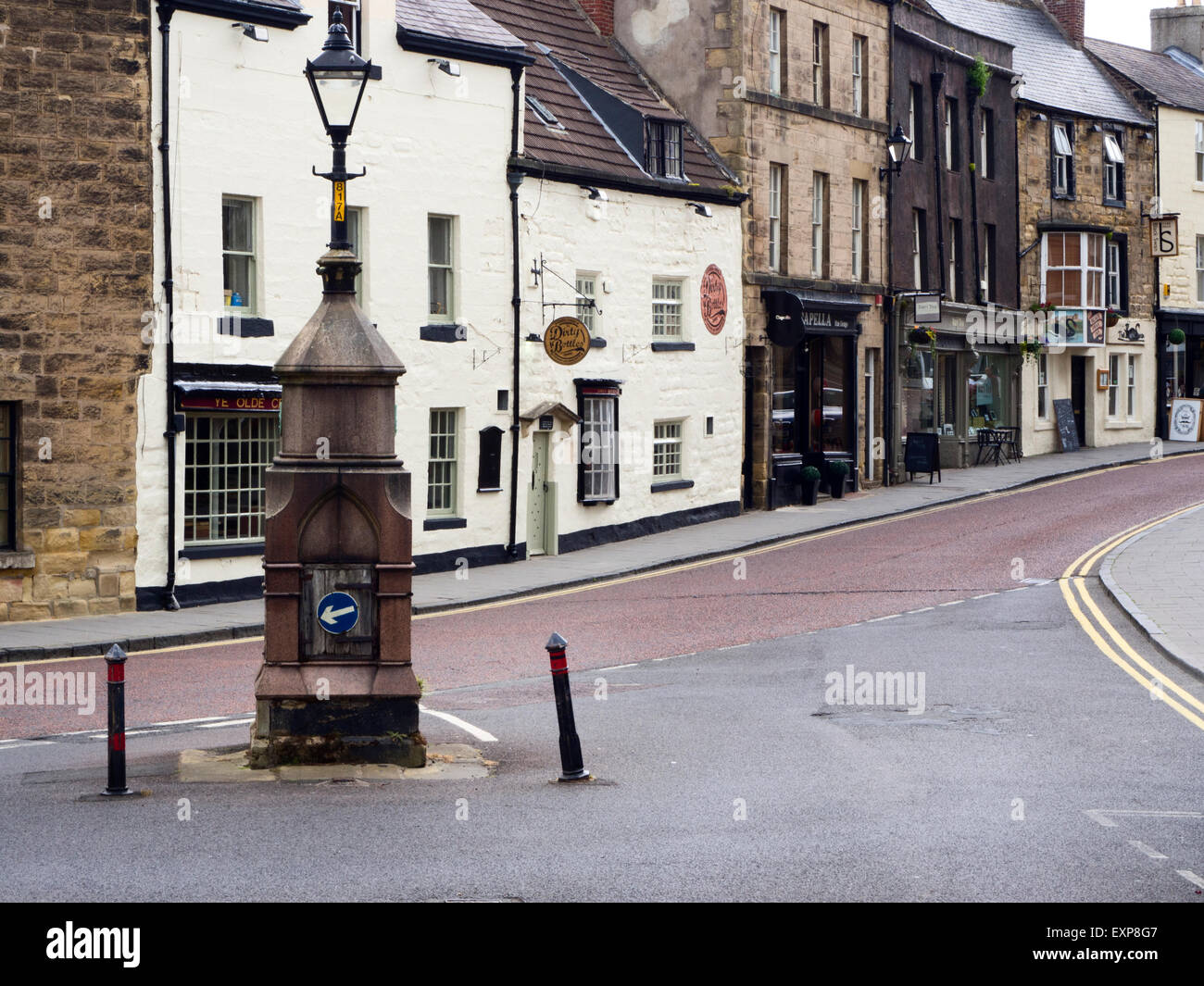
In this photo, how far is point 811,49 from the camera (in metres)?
35.1

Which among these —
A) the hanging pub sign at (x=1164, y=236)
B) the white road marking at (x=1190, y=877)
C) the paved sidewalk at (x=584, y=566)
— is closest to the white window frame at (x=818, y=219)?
the paved sidewalk at (x=584, y=566)

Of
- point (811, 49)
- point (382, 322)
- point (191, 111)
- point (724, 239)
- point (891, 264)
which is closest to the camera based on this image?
point (191, 111)

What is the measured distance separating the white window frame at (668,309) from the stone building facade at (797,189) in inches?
90.1

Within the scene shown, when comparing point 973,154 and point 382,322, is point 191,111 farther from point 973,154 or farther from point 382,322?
point 973,154

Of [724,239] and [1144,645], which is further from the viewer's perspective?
[724,239]

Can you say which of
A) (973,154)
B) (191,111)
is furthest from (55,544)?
(973,154)

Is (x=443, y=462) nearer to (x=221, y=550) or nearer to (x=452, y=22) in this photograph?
(x=221, y=550)

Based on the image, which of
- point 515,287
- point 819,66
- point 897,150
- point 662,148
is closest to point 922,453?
point 897,150

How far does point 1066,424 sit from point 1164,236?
7179mm

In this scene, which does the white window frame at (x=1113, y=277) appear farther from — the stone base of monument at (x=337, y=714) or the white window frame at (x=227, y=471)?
the stone base of monument at (x=337, y=714)

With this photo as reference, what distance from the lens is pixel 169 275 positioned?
20.8m

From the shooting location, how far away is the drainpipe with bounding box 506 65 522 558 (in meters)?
26.0

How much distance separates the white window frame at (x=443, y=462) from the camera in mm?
25172

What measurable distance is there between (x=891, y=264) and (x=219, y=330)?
67.8 feet
